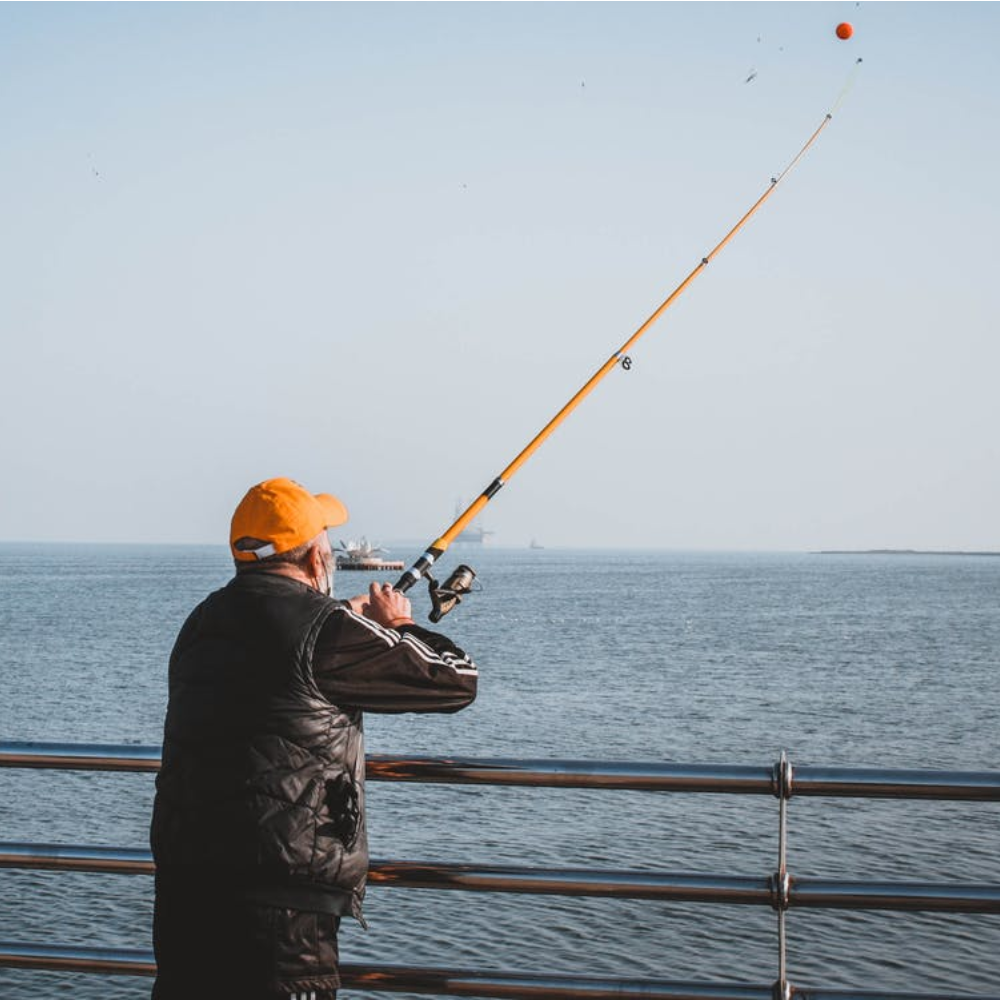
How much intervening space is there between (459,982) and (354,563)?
412 ft

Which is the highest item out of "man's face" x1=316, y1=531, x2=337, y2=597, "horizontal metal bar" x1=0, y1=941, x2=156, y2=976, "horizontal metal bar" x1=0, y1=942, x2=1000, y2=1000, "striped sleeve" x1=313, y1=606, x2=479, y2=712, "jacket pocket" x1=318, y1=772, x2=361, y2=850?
"man's face" x1=316, y1=531, x2=337, y2=597

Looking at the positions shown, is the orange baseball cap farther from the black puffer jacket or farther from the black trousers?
the black trousers

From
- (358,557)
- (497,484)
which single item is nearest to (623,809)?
(497,484)

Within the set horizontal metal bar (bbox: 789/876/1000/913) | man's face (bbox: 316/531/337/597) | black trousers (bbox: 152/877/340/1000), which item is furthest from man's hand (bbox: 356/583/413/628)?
horizontal metal bar (bbox: 789/876/1000/913)

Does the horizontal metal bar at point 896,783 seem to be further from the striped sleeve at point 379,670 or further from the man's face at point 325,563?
the man's face at point 325,563

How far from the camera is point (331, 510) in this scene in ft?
9.93

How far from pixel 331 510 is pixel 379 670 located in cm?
43

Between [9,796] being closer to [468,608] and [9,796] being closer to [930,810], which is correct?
[930,810]

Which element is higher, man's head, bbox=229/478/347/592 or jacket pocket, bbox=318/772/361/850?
man's head, bbox=229/478/347/592

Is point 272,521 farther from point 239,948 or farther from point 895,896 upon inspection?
point 895,896

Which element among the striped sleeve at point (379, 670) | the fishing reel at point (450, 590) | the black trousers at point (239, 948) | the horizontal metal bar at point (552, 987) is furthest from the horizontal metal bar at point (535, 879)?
the fishing reel at point (450, 590)

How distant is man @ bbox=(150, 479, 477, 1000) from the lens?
2.71 m

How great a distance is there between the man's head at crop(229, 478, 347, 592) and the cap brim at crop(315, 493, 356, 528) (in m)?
0.01

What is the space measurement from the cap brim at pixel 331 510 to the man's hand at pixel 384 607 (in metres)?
0.17
